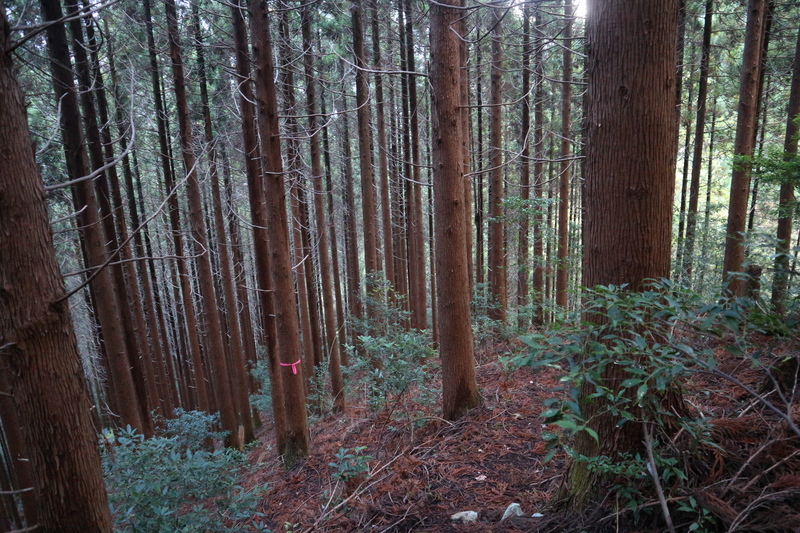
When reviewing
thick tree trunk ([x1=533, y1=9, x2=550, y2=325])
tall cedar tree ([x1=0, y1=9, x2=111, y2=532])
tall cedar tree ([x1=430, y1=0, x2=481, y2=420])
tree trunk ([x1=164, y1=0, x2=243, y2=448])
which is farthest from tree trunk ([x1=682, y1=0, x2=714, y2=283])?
tall cedar tree ([x1=0, y1=9, x2=111, y2=532])

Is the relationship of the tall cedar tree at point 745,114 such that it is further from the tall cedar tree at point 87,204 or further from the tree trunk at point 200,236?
the tall cedar tree at point 87,204

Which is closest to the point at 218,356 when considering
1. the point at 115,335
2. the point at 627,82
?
the point at 115,335

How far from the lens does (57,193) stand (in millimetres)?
8188

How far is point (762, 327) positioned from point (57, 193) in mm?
10823

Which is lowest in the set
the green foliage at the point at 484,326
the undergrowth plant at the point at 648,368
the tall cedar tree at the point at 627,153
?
the green foliage at the point at 484,326

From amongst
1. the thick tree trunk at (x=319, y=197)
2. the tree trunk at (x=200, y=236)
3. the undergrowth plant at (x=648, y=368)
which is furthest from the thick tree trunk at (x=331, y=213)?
the undergrowth plant at (x=648, y=368)

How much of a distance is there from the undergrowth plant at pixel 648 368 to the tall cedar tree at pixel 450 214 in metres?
2.19

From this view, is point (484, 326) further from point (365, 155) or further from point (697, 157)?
point (697, 157)

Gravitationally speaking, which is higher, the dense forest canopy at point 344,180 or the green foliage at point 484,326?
the dense forest canopy at point 344,180

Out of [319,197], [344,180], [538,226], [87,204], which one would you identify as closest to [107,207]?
[87,204]

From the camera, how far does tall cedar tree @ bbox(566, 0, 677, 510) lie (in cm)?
228

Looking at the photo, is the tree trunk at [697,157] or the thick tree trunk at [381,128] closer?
the tree trunk at [697,157]

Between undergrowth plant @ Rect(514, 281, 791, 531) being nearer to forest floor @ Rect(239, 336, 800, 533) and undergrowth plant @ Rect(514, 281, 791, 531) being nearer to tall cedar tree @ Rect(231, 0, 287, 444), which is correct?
forest floor @ Rect(239, 336, 800, 533)

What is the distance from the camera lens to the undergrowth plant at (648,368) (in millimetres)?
1560
